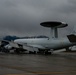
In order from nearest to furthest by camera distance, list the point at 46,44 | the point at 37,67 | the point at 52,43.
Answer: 1. the point at 37,67
2. the point at 52,43
3. the point at 46,44

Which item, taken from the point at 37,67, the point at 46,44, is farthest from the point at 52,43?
the point at 37,67

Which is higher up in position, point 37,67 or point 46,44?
point 46,44

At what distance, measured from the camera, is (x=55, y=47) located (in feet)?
183

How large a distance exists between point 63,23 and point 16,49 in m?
12.7

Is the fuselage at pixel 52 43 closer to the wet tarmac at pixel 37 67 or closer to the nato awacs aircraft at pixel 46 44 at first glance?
the nato awacs aircraft at pixel 46 44

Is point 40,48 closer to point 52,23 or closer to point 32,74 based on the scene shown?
point 52,23

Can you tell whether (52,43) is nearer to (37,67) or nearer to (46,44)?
(46,44)

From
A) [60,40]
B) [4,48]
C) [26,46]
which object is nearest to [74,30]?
[60,40]

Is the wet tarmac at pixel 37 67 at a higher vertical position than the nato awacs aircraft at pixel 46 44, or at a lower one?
lower

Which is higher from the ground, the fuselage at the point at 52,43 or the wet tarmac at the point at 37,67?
the fuselage at the point at 52,43

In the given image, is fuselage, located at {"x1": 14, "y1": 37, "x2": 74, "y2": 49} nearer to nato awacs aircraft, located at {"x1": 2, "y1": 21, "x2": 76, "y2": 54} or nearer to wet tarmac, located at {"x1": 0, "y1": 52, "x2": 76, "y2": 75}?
nato awacs aircraft, located at {"x1": 2, "y1": 21, "x2": 76, "y2": 54}

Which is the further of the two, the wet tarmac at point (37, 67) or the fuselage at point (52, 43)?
the fuselage at point (52, 43)

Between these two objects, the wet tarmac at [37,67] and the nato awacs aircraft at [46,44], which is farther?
the nato awacs aircraft at [46,44]

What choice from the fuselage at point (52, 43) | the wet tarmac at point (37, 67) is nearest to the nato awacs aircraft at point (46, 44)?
the fuselage at point (52, 43)
